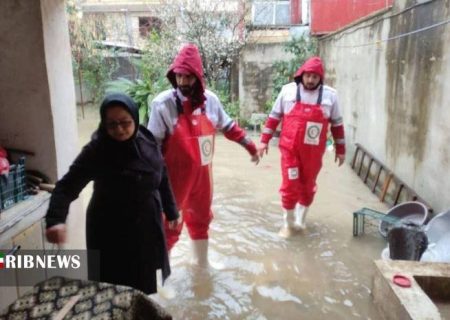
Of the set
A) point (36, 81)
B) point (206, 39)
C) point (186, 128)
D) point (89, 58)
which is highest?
point (206, 39)

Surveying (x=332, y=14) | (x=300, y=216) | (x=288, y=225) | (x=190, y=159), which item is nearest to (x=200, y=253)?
(x=190, y=159)

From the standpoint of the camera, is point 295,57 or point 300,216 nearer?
point 300,216

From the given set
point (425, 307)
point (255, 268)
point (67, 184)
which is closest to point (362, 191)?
point (255, 268)

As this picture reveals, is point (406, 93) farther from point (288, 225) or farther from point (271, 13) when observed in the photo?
point (271, 13)

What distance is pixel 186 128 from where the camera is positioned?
2834 millimetres

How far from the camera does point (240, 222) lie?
447 centimetres

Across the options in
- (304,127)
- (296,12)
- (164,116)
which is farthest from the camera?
(296,12)

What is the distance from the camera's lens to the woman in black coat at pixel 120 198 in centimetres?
203

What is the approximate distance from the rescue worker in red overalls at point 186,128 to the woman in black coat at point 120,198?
52 centimetres

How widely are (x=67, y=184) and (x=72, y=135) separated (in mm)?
965

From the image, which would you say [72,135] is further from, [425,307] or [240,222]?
[425,307]

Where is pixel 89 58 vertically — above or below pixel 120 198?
above

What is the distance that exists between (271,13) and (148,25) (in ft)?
15.8

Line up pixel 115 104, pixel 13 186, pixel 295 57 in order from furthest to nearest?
pixel 295 57, pixel 13 186, pixel 115 104
